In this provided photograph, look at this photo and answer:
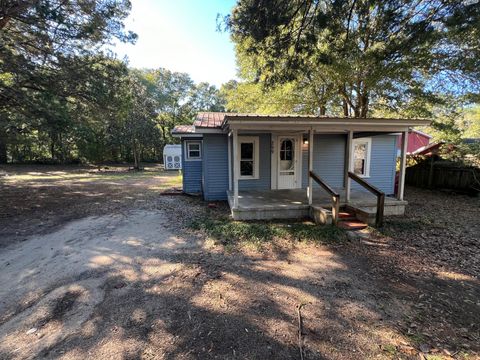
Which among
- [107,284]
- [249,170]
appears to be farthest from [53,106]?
[107,284]

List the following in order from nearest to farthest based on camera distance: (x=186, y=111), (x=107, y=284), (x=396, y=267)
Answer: (x=107, y=284) → (x=396, y=267) → (x=186, y=111)

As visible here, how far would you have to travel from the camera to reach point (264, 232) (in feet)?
17.3

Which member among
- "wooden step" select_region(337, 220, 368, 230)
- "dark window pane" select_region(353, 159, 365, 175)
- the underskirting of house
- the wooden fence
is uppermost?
"dark window pane" select_region(353, 159, 365, 175)

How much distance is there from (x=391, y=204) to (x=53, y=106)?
11.3m

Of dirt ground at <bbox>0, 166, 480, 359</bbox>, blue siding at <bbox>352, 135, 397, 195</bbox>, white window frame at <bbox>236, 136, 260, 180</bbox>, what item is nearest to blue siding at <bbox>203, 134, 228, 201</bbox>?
white window frame at <bbox>236, 136, 260, 180</bbox>

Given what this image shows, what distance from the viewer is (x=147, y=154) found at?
29.8 m

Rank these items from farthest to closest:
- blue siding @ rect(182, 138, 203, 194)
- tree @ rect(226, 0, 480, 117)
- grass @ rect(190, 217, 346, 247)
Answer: blue siding @ rect(182, 138, 203, 194) → grass @ rect(190, 217, 346, 247) → tree @ rect(226, 0, 480, 117)

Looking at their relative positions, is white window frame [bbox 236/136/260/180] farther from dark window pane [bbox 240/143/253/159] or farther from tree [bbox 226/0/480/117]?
tree [bbox 226/0/480/117]

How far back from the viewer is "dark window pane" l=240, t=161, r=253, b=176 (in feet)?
27.5

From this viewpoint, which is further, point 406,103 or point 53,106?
point 406,103

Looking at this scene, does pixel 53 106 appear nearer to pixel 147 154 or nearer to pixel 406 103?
pixel 406 103

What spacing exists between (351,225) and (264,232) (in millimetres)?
2133

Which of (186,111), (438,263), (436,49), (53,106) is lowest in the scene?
(438,263)

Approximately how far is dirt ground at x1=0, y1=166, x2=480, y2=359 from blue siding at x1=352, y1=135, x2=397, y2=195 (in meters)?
3.54
